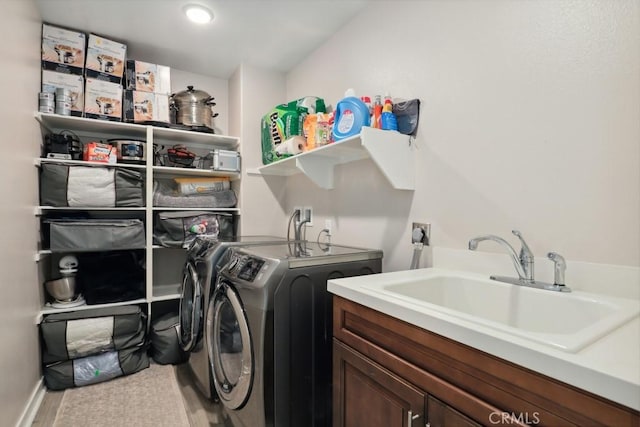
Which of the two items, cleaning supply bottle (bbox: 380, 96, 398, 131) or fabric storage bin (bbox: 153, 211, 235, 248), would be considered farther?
fabric storage bin (bbox: 153, 211, 235, 248)

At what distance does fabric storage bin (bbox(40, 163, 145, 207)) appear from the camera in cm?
208

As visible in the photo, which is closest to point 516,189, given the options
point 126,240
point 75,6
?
point 126,240

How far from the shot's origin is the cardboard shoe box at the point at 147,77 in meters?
2.46

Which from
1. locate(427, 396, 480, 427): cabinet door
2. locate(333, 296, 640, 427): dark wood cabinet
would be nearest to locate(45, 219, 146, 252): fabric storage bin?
locate(333, 296, 640, 427): dark wood cabinet

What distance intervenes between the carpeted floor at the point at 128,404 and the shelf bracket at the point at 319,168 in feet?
5.35

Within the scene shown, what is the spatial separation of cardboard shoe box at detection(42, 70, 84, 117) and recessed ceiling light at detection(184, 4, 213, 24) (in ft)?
3.15

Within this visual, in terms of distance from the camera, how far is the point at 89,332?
82.6 inches

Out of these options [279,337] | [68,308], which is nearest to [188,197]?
[68,308]

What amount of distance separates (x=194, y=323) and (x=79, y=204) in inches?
47.8

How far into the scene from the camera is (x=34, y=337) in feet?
6.28

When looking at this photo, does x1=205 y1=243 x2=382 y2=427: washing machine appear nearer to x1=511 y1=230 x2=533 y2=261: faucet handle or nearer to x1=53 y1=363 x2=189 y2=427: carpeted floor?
x1=53 y1=363 x2=189 y2=427: carpeted floor

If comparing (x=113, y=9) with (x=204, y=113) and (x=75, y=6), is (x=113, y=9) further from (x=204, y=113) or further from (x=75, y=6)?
(x=204, y=113)

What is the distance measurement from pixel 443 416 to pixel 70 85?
9.61ft

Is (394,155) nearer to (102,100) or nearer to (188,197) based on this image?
(188,197)
